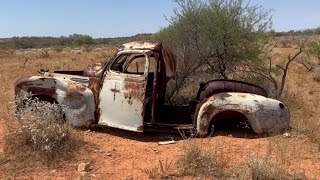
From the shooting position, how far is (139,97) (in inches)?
281

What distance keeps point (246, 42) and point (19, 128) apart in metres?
7.17

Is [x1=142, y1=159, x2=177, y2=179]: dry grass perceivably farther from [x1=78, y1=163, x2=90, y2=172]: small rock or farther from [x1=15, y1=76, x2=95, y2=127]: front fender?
[x1=15, y1=76, x2=95, y2=127]: front fender

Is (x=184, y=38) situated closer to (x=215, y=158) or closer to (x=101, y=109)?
(x=101, y=109)

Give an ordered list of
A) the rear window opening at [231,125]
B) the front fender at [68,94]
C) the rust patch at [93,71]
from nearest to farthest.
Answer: the rear window opening at [231,125] → the front fender at [68,94] → the rust patch at [93,71]

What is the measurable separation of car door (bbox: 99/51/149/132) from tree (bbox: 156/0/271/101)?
3.60 metres

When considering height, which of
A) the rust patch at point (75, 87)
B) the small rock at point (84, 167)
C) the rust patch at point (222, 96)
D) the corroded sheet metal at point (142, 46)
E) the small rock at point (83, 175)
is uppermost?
the corroded sheet metal at point (142, 46)

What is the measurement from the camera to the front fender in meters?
7.50

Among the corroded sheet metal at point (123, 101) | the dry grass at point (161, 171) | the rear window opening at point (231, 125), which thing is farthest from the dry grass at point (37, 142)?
the rear window opening at point (231, 125)

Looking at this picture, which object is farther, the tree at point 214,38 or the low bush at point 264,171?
the tree at point 214,38

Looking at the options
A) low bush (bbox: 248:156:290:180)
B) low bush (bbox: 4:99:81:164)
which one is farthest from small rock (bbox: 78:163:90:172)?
low bush (bbox: 248:156:290:180)

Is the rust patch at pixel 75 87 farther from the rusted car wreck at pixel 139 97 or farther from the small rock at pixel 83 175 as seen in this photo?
the small rock at pixel 83 175

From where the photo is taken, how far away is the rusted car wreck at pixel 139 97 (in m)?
7.11

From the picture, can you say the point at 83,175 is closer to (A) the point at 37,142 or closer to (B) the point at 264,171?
(A) the point at 37,142

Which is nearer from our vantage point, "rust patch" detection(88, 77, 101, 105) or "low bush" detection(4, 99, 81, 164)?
"low bush" detection(4, 99, 81, 164)
